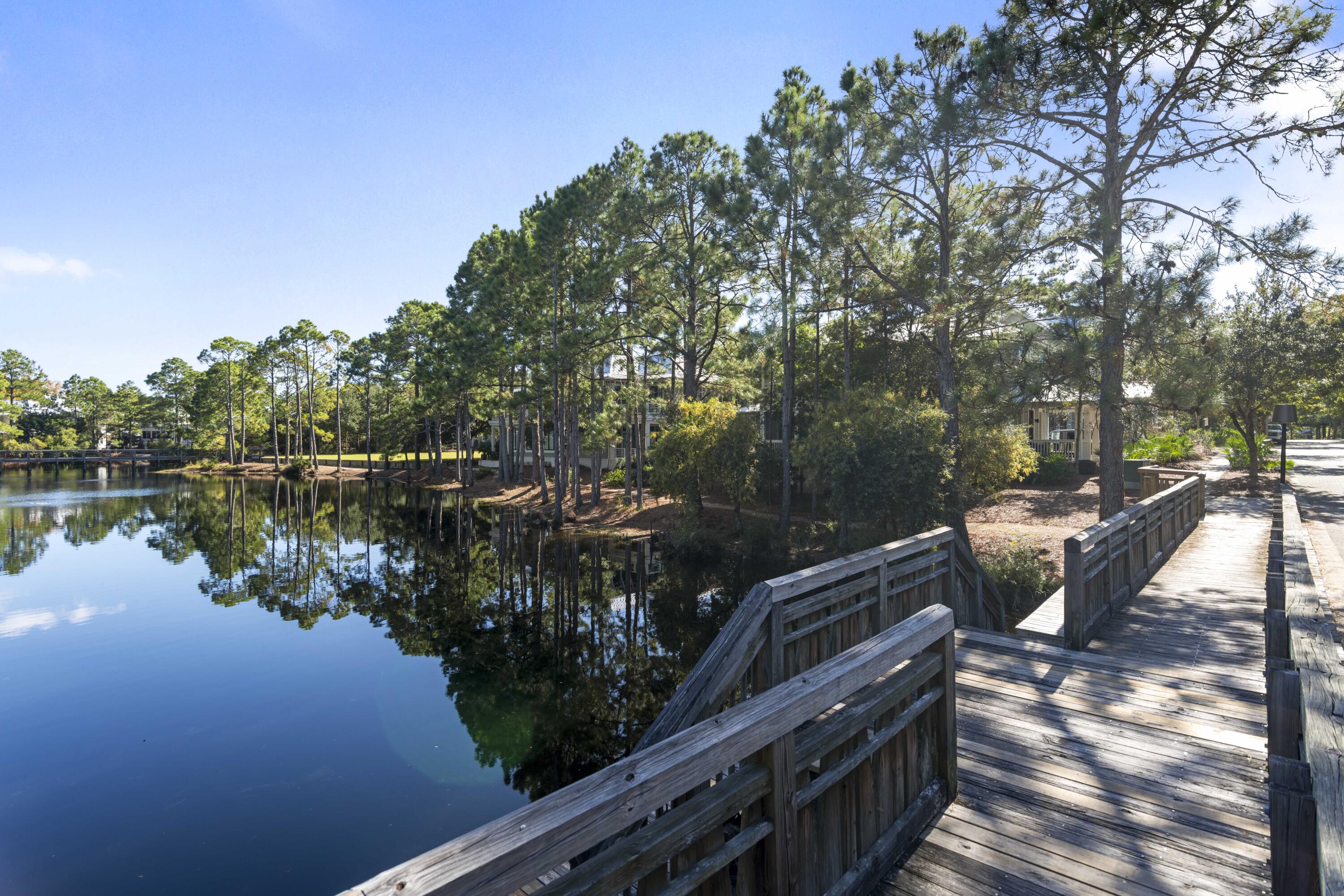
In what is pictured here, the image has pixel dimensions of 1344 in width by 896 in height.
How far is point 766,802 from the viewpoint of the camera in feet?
7.42

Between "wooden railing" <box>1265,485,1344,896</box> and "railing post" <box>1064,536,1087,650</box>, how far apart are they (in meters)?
2.73

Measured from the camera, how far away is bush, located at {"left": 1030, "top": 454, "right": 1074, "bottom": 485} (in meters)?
26.2

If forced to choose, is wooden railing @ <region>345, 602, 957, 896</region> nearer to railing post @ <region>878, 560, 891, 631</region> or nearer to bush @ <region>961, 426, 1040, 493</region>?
railing post @ <region>878, 560, 891, 631</region>

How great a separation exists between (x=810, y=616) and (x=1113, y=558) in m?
4.53

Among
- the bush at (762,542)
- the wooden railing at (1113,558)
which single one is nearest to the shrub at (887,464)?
the bush at (762,542)

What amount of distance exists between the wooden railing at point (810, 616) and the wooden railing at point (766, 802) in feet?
1.91

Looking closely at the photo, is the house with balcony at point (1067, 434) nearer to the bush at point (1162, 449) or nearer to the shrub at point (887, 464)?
the bush at point (1162, 449)

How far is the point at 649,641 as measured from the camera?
38.7 ft

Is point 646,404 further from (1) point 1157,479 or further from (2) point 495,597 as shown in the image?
(1) point 1157,479

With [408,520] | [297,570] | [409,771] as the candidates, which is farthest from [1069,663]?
[408,520]

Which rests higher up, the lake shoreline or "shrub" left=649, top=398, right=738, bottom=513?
"shrub" left=649, top=398, right=738, bottom=513

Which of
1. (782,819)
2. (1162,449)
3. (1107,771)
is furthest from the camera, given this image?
(1162,449)

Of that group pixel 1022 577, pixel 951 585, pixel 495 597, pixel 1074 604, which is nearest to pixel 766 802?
pixel 1074 604

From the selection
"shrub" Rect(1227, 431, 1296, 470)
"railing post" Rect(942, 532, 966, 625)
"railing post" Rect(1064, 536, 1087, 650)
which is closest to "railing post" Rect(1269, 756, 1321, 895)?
"railing post" Rect(1064, 536, 1087, 650)
